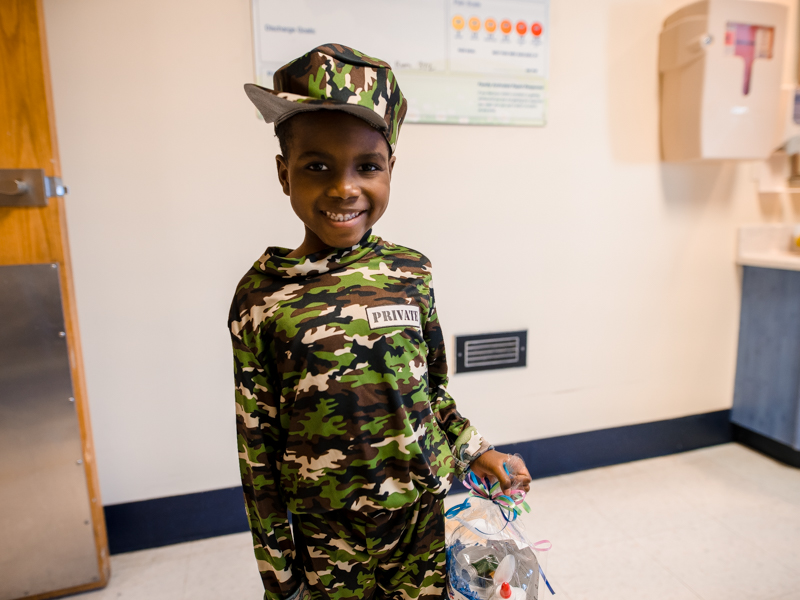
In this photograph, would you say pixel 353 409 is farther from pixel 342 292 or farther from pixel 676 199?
pixel 676 199

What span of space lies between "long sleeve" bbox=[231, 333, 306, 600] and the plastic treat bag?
28cm

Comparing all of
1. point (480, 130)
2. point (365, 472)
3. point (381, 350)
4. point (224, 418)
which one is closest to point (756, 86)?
point (480, 130)

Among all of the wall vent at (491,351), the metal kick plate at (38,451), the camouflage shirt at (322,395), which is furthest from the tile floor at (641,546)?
the camouflage shirt at (322,395)

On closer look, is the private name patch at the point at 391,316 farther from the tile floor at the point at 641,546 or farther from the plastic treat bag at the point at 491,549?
the tile floor at the point at 641,546

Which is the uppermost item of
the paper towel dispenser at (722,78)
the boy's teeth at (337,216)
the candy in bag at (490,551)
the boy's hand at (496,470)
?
the paper towel dispenser at (722,78)

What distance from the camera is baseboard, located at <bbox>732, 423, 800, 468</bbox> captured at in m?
1.82

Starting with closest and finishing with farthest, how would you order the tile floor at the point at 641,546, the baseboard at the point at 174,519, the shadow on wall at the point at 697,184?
the tile floor at the point at 641,546 → the baseboard at the point at 174,519 → the shadow on wall at the point at 697,184

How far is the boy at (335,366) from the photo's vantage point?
68 centimetres

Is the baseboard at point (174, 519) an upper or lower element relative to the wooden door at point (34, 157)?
lower

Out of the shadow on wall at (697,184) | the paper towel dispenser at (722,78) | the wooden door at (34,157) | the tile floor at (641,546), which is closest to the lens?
the wooden door at (34,157)

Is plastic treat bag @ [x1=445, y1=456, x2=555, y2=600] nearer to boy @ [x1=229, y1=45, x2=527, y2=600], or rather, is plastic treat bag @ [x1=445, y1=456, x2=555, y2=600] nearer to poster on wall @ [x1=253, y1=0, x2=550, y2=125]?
boy @ [x1=229, y1=45, x2=527, y2=600]

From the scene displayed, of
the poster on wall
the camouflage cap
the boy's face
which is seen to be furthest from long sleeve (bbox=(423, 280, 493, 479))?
the poster on wall

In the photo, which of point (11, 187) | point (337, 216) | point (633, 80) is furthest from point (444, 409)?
point (633, 80)

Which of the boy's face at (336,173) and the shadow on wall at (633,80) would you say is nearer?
the boy's face at (336,173)
